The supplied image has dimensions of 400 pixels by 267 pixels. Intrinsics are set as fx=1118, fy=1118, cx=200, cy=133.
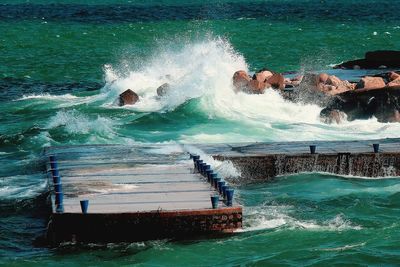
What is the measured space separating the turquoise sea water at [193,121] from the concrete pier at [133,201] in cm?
32

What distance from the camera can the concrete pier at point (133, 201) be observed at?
2066 centimetres

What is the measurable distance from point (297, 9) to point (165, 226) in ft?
274

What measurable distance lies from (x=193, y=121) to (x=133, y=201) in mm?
13932

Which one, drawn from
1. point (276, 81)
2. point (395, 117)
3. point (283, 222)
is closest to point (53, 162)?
point (283, 222)

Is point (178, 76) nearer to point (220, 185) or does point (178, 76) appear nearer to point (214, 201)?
point (220, 185)

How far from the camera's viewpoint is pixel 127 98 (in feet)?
131

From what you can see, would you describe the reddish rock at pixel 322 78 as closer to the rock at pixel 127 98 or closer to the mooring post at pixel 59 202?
the rock at pixel 127 98

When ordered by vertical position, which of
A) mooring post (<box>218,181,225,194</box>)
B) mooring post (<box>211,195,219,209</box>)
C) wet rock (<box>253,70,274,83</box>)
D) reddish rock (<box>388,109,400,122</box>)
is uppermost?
wet rock (<box>253,70,274,83</box>)

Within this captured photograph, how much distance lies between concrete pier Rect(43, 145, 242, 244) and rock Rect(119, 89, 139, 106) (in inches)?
514

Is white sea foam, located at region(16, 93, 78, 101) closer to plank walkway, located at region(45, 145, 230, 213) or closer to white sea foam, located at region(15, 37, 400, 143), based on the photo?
white sea foam, located at region(15, 37, 400, 143)

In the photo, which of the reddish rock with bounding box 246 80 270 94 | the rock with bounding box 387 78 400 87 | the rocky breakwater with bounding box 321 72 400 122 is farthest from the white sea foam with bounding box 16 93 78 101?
the rock with bounding box 387 78 400 87

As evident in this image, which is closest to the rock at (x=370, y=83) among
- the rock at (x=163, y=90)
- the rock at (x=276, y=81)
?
the rock at (x=276, y=81)

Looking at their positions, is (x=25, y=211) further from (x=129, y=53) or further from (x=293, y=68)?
(x=129, y=53)

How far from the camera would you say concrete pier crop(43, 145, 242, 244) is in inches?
813
